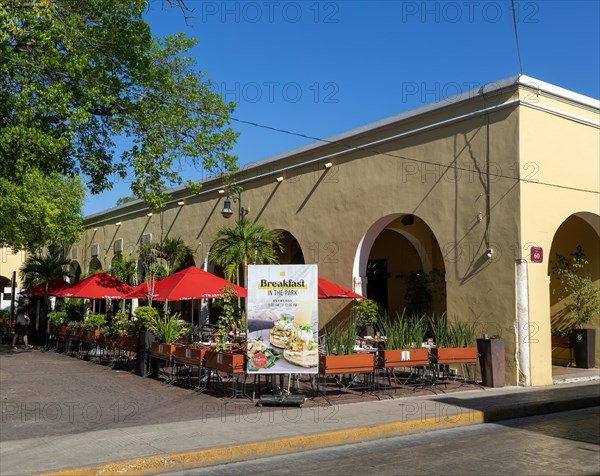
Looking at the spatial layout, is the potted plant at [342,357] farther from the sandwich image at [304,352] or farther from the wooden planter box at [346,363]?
the sandwich image at [304,352]

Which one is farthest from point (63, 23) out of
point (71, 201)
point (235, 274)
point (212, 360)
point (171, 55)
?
point (71, 201)

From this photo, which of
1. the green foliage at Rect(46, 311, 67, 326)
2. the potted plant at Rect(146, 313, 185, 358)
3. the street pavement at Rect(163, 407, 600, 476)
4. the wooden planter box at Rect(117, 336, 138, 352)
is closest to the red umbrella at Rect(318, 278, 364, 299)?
the potted plant at Rect(146, 313, 185, 358)

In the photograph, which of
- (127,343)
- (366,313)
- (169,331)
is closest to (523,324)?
(366,313)

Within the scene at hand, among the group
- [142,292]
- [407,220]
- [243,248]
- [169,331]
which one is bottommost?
[169,331]

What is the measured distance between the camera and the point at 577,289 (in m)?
15.9

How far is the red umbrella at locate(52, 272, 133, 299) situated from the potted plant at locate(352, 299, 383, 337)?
23.2ft

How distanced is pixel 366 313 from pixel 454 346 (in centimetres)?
406

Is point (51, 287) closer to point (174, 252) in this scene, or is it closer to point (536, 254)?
point (174, 252)

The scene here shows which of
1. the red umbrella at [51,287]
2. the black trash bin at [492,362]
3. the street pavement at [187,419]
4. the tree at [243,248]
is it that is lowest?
the street pavement at [187,419]

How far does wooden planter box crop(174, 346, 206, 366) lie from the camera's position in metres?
12.1

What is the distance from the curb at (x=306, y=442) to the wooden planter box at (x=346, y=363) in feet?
6.87

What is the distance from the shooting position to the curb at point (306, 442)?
Answer: 683cm

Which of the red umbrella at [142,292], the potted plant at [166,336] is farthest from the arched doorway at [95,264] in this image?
the potted plant at [166,336]

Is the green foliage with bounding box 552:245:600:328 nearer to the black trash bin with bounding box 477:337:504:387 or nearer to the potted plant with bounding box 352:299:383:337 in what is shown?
the black trash bin with bounding box 477:337:504:387
